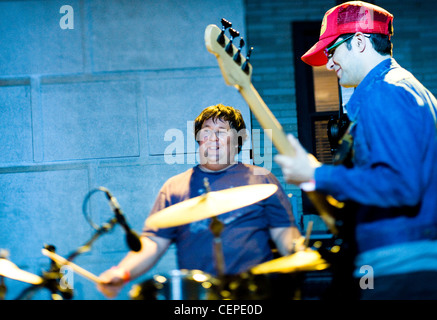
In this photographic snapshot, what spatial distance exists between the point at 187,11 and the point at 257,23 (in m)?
0.67

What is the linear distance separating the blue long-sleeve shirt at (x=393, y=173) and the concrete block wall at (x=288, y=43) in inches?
89.2

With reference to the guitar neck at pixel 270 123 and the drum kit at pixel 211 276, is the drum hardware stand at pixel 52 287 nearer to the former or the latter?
the drum kit at pixel 211 276

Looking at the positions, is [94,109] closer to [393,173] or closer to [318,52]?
[318,52]

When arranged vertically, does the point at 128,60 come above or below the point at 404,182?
above

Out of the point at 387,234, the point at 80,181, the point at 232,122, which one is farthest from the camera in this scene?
the point at 80,181

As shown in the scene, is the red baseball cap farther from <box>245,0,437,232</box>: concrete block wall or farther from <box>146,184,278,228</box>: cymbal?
<box>245,0,437,232</box>: concrete block wall

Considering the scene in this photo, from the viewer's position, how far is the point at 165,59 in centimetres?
388

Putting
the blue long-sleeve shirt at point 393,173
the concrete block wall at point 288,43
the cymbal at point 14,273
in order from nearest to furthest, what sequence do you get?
the blue long-sleeve shirt at point 393,173, the cymbal at point 14,273, the concrete block wall at point 288,43

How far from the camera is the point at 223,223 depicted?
260 cm

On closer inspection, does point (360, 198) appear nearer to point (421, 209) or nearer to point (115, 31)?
point (421, 209)

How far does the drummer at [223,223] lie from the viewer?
2588 millimetres

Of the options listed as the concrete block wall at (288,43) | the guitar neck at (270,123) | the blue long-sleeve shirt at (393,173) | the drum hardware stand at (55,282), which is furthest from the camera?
the concrete block wall at (288,43)

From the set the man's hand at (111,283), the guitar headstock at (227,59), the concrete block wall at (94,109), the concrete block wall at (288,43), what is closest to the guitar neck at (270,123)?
the guitar headstock at (227,59)

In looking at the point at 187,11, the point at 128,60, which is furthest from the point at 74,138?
the point at 187,11
